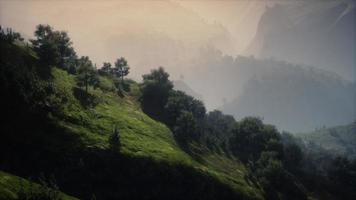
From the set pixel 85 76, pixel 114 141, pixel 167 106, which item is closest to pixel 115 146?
pixel 114 141

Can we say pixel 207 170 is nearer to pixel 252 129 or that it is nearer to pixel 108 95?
pixel 108 95

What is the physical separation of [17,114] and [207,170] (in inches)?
2101

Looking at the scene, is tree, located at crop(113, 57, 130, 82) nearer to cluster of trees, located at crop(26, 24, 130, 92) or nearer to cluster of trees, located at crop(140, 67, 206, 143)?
cluster of trees, located at crop(140, 67, 206, 143)

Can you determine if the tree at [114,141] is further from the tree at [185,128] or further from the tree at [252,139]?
the tree at [252,139]

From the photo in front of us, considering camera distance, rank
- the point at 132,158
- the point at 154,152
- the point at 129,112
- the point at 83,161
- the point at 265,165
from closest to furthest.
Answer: the point at 83,161, the point at 132,158, the point at 154,152, the point at 129,112, the point at 265,165

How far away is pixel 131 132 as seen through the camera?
93.4m

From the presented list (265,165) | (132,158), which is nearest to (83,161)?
(132,158)

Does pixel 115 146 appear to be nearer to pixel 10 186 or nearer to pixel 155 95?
pixel 10 186

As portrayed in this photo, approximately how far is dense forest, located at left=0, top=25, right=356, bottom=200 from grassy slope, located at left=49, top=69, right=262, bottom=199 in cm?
41

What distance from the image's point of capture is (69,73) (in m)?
118

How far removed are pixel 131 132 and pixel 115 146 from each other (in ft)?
52.5

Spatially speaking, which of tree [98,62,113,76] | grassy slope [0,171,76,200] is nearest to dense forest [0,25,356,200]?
grassy slope [0,171,76,200]

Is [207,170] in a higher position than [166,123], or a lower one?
lower

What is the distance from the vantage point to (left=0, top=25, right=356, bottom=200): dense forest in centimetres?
6494
